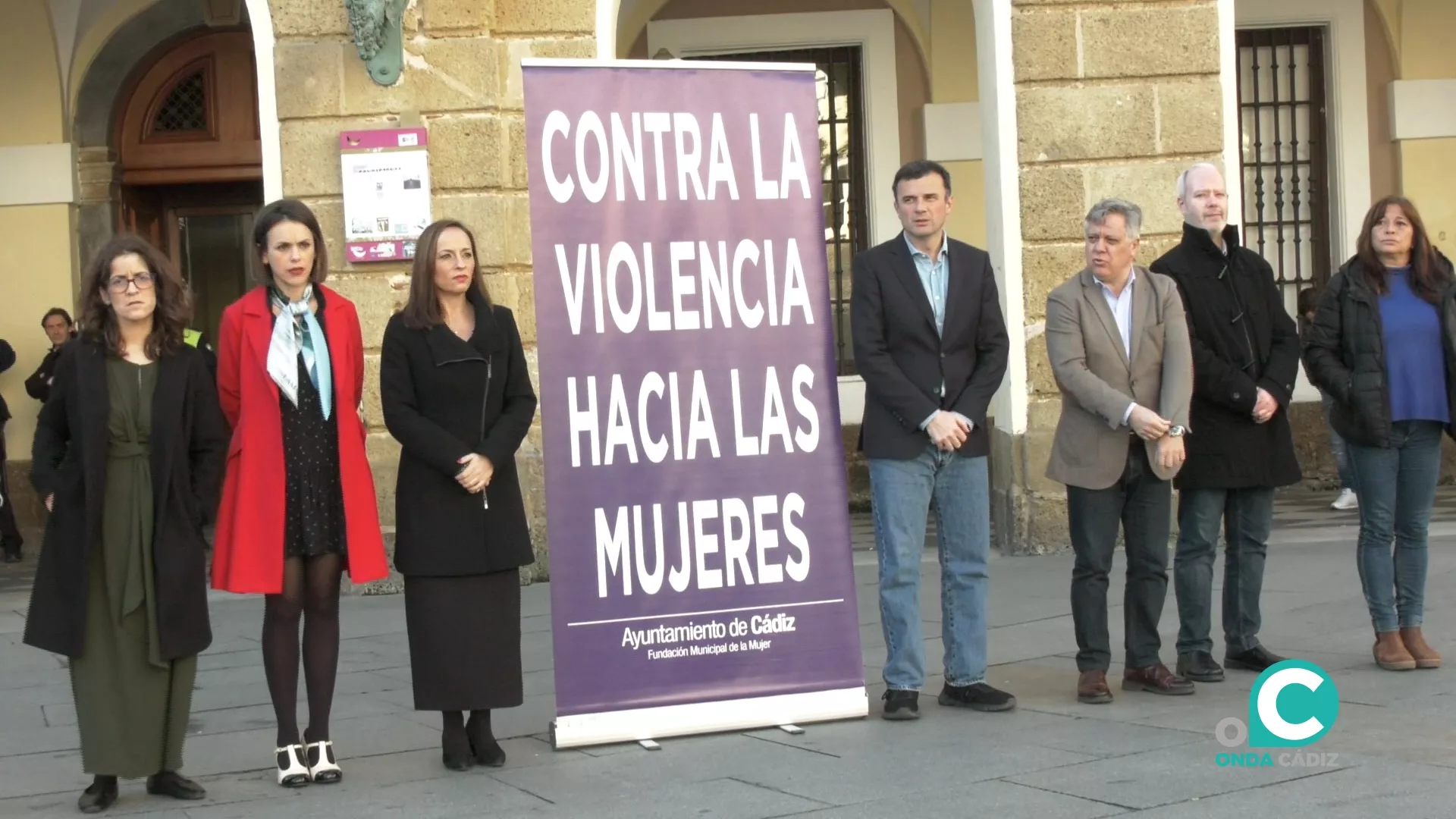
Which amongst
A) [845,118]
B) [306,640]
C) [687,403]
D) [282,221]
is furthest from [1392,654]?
[845,118]

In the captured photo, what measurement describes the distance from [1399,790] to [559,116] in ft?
10.6

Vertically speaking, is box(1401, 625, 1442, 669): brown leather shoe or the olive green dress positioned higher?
the olive green dress

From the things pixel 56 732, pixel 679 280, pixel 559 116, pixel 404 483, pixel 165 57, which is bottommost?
pixel 56 732

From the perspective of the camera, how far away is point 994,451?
35.1ft

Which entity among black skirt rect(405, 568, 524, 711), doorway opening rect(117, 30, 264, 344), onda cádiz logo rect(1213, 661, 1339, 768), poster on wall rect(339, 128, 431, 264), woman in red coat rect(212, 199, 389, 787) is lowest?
onda cádiz logo rect(1213, 661, 1339, 768)

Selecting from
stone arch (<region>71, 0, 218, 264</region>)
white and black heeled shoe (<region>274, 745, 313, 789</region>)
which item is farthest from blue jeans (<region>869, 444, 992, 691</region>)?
stone arch (<region>71, 0, 218, 264</region>)

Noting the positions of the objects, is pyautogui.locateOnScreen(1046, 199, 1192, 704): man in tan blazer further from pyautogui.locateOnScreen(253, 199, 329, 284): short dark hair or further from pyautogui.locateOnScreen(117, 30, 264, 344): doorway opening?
pyautogui.locateOnScreen(117, 30, 264, 344): doorway opening

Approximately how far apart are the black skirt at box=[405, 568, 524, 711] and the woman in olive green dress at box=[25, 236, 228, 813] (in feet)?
2.15

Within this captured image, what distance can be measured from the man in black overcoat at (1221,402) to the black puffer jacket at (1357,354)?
0.63ft

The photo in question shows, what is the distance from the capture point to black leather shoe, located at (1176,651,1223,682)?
6.61m

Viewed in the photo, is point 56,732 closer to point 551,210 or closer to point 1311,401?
point 551,210

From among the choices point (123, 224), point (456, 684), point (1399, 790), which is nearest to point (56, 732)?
point (456, 684)

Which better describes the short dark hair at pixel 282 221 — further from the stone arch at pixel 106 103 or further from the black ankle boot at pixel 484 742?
the stone arch at pixel 106 103

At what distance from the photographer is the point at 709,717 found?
6.02 meters
